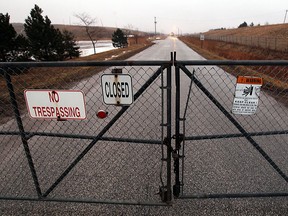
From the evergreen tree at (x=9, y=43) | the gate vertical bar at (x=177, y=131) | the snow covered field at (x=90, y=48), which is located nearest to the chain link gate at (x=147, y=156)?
the gate vertical bar at (x=177, y=131)

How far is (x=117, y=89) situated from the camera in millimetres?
2168

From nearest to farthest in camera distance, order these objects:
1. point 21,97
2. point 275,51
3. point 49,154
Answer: point 49,154 < point 21,97 < point 275,51

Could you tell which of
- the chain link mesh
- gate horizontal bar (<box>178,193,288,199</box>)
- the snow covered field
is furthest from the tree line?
the snow covered field

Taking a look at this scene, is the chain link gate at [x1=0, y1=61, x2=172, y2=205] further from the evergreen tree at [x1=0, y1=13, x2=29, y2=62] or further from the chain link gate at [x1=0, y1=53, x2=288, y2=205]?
the evergreen tree at [x1=0, y1=13, x2=29, y2=62]

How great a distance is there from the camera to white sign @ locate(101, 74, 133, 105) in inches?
83.1

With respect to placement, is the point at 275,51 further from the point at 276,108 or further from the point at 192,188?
the point at 192,188

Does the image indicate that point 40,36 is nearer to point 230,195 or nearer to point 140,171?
point 140,171

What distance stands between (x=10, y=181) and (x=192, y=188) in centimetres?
252

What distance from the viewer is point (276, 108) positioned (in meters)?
5.87

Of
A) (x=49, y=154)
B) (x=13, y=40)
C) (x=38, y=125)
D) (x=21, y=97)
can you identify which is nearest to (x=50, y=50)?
(x=13, y=40)

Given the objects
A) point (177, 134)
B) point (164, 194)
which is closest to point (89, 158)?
point (164, 194)

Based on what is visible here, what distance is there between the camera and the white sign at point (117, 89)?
211 centimetres

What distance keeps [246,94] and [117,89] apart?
51.3 inches

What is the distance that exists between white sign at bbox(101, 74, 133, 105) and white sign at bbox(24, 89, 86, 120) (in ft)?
0.85
